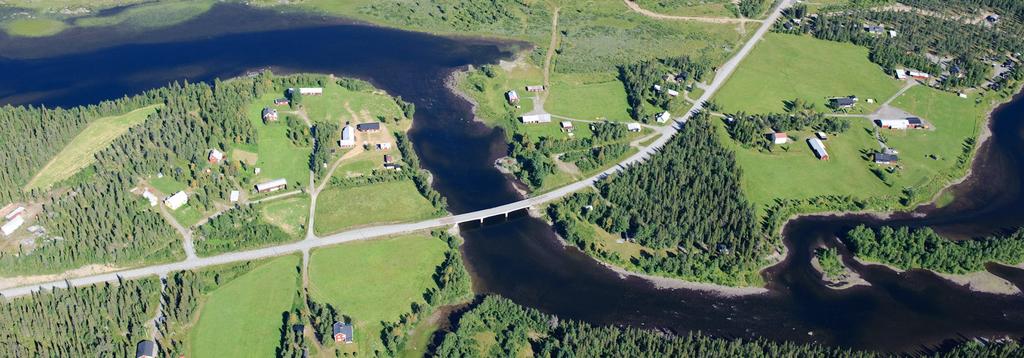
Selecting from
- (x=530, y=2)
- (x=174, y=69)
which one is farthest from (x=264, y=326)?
(x=530, y=2)

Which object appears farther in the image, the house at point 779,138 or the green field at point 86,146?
the house at point 779,138

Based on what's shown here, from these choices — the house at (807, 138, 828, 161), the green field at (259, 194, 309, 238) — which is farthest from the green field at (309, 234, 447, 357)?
the house at (807, 138, 828, 161)

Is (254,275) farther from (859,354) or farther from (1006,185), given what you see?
(1006,185)

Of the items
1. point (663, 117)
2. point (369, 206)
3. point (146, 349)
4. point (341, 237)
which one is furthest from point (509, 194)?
point (146, 349)

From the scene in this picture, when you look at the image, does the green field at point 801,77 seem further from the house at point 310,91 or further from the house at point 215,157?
the house at point 215,157

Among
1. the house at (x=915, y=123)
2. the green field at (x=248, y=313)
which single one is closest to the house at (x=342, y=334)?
the green field at (x=248, y=313)

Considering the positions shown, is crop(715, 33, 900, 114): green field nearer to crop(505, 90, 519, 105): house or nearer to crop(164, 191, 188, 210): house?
crop(505, 90, 519, 105): house
